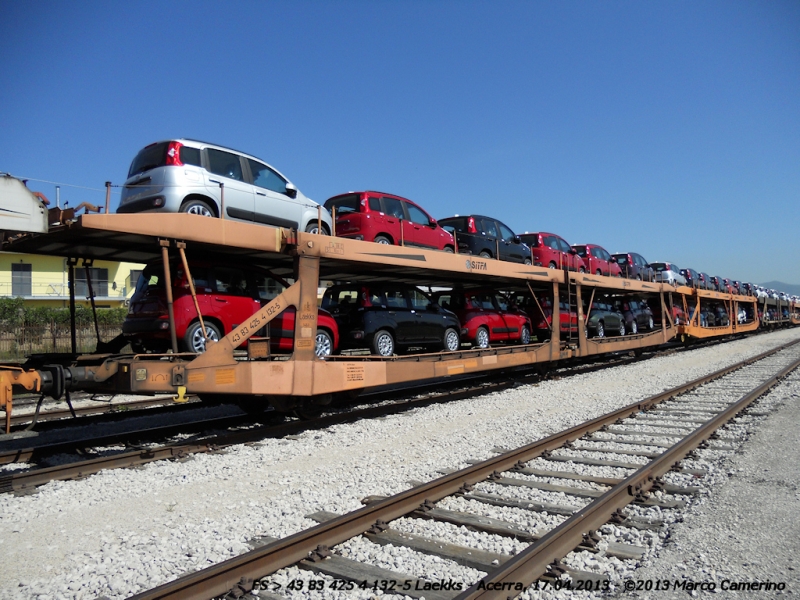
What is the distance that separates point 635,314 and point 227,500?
1927 cm

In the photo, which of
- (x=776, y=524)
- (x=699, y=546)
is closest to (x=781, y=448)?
(x=776, y=524)

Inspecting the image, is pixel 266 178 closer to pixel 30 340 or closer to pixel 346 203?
pixel 346 203

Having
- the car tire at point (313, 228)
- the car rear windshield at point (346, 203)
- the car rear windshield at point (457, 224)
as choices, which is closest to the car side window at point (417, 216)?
the car rear windshield at point (346, 203)

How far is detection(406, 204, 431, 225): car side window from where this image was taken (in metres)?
12.5

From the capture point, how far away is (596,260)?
2058cm

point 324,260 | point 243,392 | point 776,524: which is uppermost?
point 324,260

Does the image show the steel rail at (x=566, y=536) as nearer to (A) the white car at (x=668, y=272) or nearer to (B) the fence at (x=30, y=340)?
(B) the fence at (x=30, y=340)

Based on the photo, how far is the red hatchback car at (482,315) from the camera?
13617mm

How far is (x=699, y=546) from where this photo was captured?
4.30 metres

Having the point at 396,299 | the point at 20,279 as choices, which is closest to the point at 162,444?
the point at 396,299

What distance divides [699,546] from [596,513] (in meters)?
0.75

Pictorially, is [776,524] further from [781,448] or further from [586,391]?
[586,391]

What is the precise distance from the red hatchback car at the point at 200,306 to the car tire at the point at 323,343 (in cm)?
46

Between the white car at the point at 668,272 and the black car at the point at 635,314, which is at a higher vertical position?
the white car at the point at 668,272
